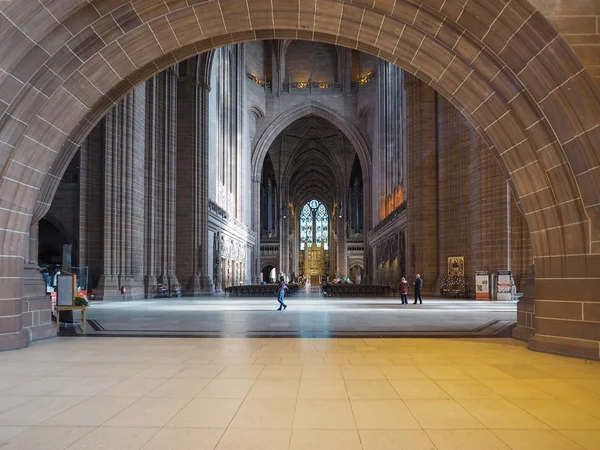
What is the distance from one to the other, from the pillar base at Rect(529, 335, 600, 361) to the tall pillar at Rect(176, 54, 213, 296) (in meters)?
24.8

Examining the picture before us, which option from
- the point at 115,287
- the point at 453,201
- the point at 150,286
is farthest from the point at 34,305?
the point at 453,201

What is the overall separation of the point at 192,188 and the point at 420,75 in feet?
75.9

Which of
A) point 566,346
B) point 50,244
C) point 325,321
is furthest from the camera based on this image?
point 50,244

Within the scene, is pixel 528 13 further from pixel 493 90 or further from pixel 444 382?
pixel 444 382

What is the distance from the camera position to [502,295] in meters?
20.3

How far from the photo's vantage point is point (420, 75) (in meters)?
9.62

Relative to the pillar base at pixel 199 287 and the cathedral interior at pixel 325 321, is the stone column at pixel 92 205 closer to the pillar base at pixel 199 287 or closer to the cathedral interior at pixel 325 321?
the pillar base at pixel 199 287

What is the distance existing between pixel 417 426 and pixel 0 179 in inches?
270

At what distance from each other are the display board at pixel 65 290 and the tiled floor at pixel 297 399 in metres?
2.76

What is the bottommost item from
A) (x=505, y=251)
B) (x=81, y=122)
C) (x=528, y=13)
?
(x=505, y=251)

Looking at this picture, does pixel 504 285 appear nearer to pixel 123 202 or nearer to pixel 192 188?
pixel 123 202

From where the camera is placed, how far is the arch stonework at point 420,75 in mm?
6930

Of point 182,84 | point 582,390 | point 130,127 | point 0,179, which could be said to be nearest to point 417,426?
point 582,390

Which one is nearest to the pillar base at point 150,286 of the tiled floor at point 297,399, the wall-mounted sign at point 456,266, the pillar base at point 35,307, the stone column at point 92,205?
the stone column at point 92,205
